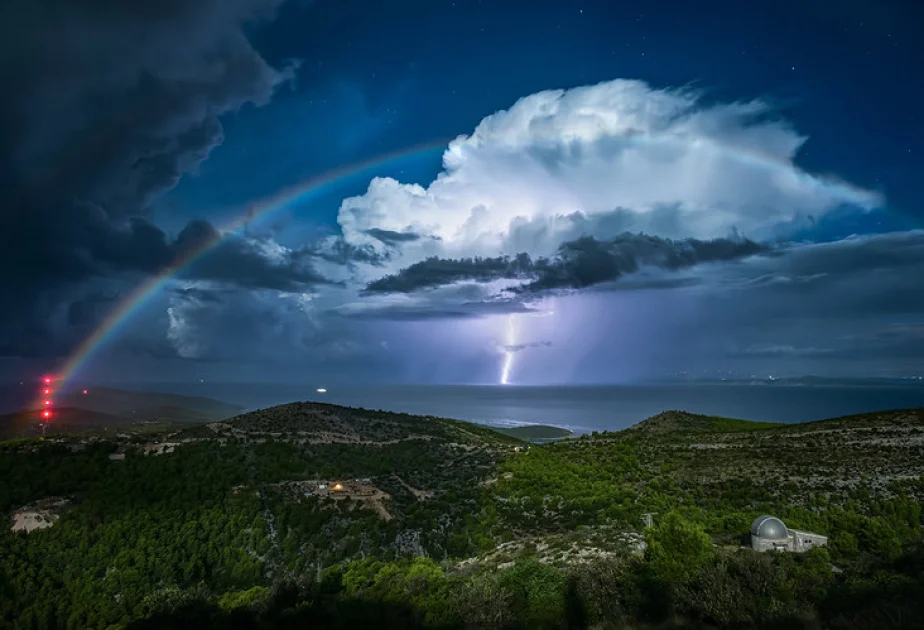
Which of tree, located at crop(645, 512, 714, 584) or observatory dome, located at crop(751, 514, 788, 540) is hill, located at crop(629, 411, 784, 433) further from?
tree, located at crop(645, 512, 714, 584)

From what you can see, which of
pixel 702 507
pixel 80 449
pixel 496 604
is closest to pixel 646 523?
pixel 702 507

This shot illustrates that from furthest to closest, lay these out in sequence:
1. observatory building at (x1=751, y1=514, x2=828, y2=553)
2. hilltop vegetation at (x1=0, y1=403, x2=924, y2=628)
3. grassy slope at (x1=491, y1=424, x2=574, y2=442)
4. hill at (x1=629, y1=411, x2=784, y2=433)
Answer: grassy slope at (x1=491, y1=424, x2=574, y2=442)
hill at (x1=629, y1=411, x2=784, y2=433)
observatory building at (x1=751, y1=514, x2=828, y2=553)
hilltop vegetation at (x1=0, y1=403, x2=924, y2=628)

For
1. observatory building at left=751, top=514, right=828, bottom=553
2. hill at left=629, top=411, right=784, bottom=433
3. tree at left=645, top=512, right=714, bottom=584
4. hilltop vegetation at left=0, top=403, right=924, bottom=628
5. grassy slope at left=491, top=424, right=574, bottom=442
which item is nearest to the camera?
hilltop vegetation at left=0, top=403, right=924, bottom=628

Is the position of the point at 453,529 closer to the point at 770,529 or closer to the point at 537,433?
the point at 770,529

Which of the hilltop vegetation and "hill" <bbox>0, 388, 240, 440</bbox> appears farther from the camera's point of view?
"hill" <bbox>0, 388, 240, 440</bbox>

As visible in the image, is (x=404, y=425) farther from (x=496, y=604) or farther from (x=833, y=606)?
(x=833, y=606)

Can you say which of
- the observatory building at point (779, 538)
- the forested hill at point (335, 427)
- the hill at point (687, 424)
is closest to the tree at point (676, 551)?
the observatory building at point (779, 538)

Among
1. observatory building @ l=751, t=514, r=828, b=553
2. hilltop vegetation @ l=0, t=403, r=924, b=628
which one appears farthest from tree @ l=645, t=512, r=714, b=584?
observatory building @ l=751, t=514, r=828, b=553
